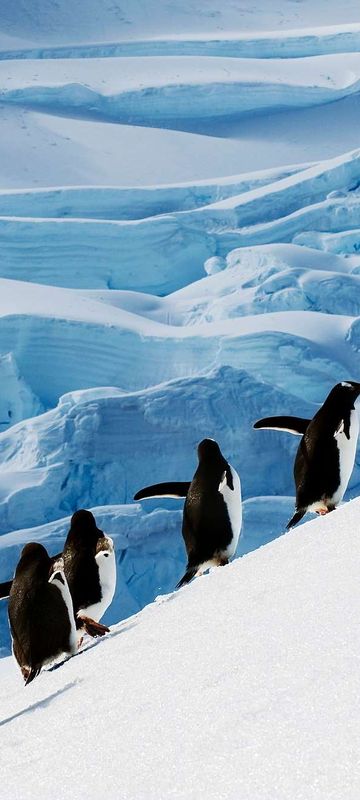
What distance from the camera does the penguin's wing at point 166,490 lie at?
380 cm

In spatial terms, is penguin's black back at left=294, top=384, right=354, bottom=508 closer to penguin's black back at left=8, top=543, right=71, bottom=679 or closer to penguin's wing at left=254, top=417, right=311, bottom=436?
penguin's wing at left=254, top=417, right=311, bottom=436

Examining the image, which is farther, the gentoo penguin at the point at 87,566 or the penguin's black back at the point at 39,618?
the gentoo penguin at the point at 87,566

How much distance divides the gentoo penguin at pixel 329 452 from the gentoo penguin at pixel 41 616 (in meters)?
0.80

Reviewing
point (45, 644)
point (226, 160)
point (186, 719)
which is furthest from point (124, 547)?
point (226, 160)

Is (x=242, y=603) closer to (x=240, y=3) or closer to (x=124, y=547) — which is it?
(x=124, y=547)

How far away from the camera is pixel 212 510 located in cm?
361

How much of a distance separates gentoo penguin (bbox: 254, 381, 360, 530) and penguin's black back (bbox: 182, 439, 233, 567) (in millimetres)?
216

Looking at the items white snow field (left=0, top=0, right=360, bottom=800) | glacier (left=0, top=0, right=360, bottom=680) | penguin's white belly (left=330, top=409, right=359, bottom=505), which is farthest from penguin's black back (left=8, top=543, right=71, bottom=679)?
glacier (left=0, top=0, right=360, bottom=680)

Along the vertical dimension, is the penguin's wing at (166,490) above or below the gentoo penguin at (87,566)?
above

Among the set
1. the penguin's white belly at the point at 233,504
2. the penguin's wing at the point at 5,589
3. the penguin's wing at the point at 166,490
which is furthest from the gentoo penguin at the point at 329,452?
the penguin's wing at the point at 5,589

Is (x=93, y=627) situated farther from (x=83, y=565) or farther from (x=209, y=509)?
(x=209, y=509)

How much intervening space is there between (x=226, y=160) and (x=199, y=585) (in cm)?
1388

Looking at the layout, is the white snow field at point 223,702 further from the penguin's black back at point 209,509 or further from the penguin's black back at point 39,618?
the penguin's black back at point 209,509

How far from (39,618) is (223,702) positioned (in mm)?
1276
